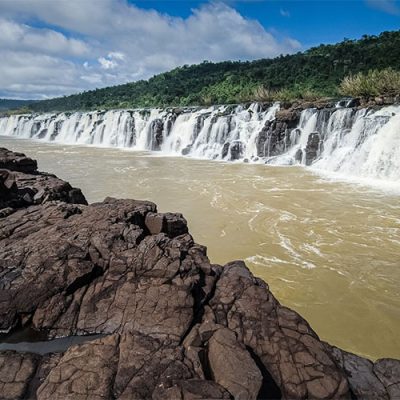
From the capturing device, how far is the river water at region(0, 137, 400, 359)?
5.23 meters

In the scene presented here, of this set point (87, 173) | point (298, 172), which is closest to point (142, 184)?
point (87, 173)

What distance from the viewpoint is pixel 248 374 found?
2.94 meters

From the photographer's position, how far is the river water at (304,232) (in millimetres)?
5227

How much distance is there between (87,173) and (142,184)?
14.6 feet

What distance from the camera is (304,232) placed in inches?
343

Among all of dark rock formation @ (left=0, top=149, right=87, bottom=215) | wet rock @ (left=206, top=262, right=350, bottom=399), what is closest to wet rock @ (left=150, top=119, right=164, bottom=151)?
dark rock formation @ (left=0, top=149, right=87, bottom=215)

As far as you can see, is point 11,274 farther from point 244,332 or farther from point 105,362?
point 244,332

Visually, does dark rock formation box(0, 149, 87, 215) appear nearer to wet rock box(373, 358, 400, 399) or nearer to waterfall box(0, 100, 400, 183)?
wet rock box(373, 358, 400, 399)

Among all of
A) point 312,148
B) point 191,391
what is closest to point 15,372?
point 191,391

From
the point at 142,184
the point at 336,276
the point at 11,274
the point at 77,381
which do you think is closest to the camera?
the point at 77,381

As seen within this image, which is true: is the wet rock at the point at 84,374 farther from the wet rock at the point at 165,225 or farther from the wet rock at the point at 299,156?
the wet rock at the point at 299,156

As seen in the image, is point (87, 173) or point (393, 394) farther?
point (87, 173)

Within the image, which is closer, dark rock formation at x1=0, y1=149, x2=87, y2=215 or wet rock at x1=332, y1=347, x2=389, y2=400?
wet rock at x1=332, y1=347, x2=389, y2=400

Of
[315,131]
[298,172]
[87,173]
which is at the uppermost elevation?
[315,131]
